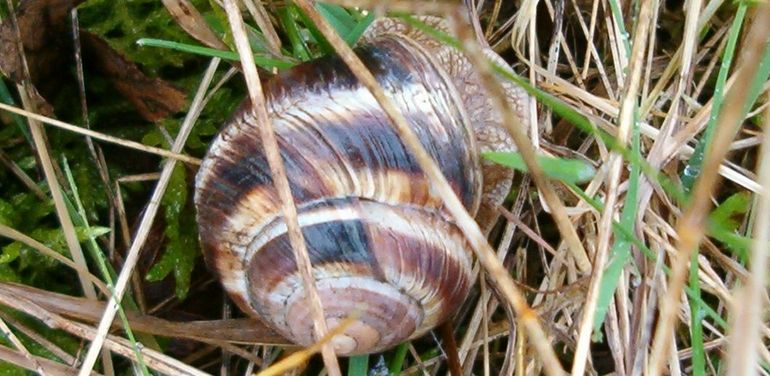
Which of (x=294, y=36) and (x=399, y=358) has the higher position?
(x=294, y=36)

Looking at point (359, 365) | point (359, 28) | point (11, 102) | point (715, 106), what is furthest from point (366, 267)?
point (11, 102)

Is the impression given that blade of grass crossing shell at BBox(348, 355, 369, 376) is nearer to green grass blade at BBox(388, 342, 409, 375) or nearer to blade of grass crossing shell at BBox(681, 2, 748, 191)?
green grass blade at BBox(388, 342, 409, 375)

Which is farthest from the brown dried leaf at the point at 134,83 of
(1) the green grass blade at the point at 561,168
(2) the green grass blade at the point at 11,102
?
(1) the green grass blade at the point at 561,168

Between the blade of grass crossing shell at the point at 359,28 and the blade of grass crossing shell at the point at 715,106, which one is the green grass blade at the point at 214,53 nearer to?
the blade of grass crossing shell at the point at 359,28

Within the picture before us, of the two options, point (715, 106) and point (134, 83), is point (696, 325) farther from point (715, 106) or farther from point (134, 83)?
point (134, 83)

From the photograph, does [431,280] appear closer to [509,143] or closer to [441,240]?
[441,240]

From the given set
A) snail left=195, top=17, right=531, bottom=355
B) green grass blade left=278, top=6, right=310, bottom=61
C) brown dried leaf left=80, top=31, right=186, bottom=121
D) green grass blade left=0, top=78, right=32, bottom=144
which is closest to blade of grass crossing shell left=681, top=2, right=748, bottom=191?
snail left=195, top=17, right=531, bottom=355
